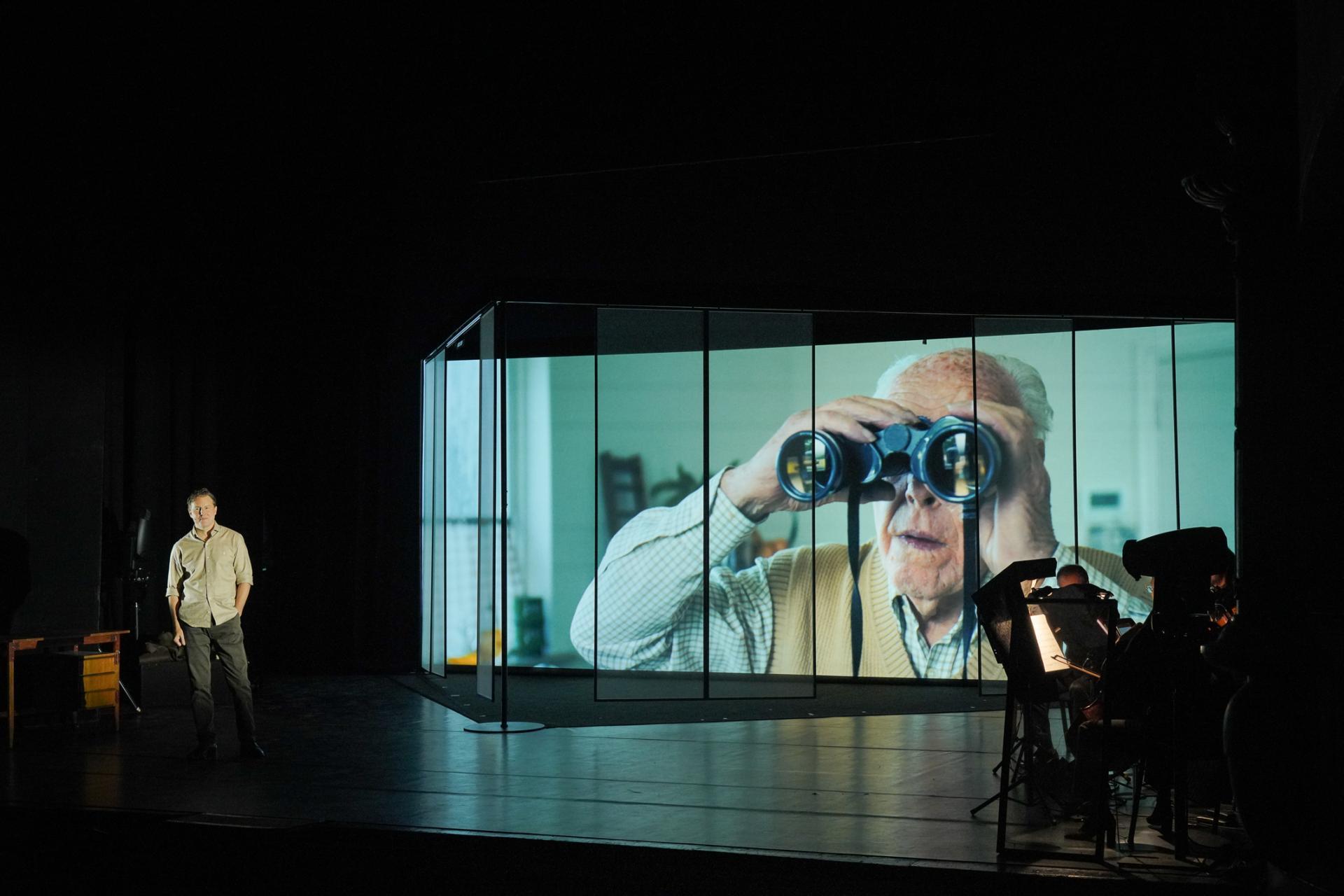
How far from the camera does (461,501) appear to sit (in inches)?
441

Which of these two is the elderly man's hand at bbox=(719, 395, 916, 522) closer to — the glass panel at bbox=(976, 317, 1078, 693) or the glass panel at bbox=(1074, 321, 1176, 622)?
the glass panel at bbox=(976, 317, 1078, 693)

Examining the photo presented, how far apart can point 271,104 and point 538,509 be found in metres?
4.34

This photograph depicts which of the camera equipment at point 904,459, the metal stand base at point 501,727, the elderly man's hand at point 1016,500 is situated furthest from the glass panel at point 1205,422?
the metal stand base at point 501,727

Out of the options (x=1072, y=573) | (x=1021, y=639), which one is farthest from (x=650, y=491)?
(x=1021, y=639)

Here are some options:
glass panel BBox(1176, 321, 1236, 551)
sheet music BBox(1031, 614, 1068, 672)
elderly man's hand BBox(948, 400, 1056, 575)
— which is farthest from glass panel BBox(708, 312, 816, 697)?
sheet music BBox(1031, 614, 1068, 672)

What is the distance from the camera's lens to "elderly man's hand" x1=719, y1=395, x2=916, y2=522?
406 inches

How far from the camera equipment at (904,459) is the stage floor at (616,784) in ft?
7.89

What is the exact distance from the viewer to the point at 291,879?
212 inches

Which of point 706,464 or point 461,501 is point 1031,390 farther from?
point 461,501

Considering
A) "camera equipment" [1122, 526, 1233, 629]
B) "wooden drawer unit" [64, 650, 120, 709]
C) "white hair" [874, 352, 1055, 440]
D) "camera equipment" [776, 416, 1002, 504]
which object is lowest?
"wooden drawer unit" [64, 650, 120, 709]

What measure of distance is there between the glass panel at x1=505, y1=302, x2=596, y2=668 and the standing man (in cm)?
344

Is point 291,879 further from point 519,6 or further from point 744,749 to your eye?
point 519,6

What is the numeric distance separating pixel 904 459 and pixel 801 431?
60.3 inches

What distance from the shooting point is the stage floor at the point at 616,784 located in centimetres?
522
